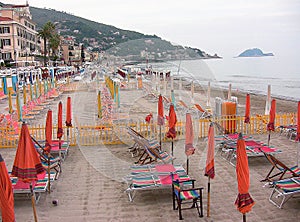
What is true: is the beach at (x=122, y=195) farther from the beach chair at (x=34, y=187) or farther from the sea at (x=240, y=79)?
the sea at (x=240, y=79)

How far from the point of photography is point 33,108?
18953mm

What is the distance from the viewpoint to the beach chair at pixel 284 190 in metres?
6.59

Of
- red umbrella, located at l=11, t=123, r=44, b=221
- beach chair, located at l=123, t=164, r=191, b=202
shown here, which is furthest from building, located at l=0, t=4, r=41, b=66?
red umbrella, located at l=11, t=123, r=44, b=221

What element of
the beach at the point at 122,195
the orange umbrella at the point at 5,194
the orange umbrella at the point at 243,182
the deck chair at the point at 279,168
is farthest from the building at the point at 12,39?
the orange umbrella at the point at 243,182

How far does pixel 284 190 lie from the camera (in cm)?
669

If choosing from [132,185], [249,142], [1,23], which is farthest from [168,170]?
[1,23]

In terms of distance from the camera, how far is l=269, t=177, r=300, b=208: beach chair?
6.59 meters

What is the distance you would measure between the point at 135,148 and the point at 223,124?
14.6 ft

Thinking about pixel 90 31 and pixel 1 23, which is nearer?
pixel 1 23

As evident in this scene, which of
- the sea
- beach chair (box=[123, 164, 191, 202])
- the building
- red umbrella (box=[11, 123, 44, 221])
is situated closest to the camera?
red umbrella (box=[11, 123, 44, 221])

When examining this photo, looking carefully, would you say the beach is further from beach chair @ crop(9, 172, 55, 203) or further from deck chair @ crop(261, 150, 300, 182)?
deck chair @ crop(261, 150, 300, 182)

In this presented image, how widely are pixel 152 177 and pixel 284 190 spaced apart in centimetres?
293

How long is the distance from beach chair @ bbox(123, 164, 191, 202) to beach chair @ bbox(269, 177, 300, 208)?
190 cm

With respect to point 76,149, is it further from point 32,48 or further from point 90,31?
point 90,31
